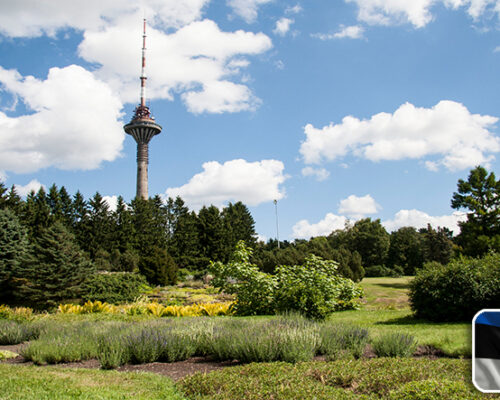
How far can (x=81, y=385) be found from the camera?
5.07m

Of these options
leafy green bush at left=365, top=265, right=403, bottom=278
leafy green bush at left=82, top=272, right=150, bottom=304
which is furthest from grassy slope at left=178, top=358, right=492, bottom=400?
leafy green bush at left=365, top=265, right=403, bottom=278

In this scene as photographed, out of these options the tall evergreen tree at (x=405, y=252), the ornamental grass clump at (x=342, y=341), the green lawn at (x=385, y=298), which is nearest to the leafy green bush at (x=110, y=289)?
the green lawn at (x=385, y=298)

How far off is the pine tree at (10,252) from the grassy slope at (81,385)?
53.4 feet

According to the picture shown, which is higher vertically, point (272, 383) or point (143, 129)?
point (143, 129)

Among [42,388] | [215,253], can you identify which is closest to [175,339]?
[42,388]

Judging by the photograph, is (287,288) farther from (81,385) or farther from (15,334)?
(81,385)

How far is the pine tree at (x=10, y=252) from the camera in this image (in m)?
21.4

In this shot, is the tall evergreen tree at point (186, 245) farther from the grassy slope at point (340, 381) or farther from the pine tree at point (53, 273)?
the grassy slope at point (340, 381)

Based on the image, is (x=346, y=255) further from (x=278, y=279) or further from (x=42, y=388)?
(x=42, y=388)

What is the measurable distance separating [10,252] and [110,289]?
298 inches

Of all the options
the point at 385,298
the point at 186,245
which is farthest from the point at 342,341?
the point at 186,245

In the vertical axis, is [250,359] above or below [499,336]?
below

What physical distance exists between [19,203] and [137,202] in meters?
15.7

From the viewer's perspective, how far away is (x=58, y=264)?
18734 millimetres
